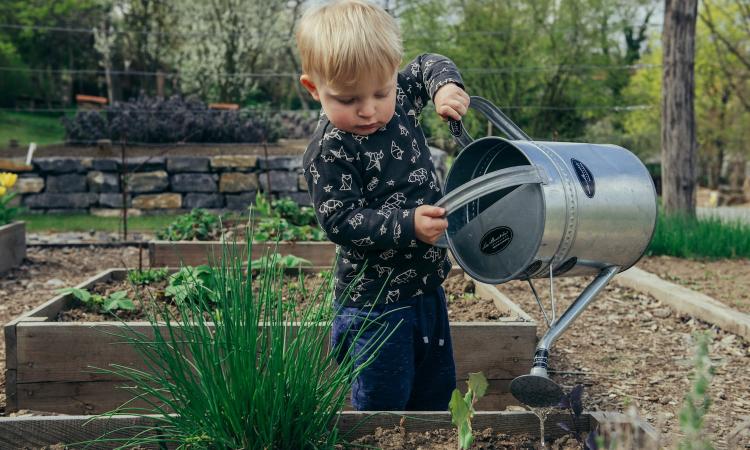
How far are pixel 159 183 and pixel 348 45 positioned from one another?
8074 mm

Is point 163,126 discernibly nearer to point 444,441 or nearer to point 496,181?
point 444,441

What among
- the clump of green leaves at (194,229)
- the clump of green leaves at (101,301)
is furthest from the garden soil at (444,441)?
the clump of green leaves at (194,229)

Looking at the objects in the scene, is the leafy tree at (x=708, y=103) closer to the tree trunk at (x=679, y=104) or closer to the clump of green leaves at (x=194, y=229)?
the tree trunk at (x=679, y=104)

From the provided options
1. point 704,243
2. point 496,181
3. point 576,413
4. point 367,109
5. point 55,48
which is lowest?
point 704,243

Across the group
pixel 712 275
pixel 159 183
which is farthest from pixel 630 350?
pixel 159 183

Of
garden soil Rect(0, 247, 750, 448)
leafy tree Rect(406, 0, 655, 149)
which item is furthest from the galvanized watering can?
leafy tree Rect(406, 0, 655, 149)

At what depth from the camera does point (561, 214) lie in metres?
1.60

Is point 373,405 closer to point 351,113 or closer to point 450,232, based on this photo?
point 450,232

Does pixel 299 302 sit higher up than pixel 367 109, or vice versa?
pixel 367 109

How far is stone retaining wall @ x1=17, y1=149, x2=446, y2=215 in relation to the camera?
928cm

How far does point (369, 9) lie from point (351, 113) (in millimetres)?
255

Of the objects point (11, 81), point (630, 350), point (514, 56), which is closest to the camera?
point (630, 350)

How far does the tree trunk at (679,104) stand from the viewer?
22.4 feet

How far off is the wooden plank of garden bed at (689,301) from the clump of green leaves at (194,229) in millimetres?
2682
